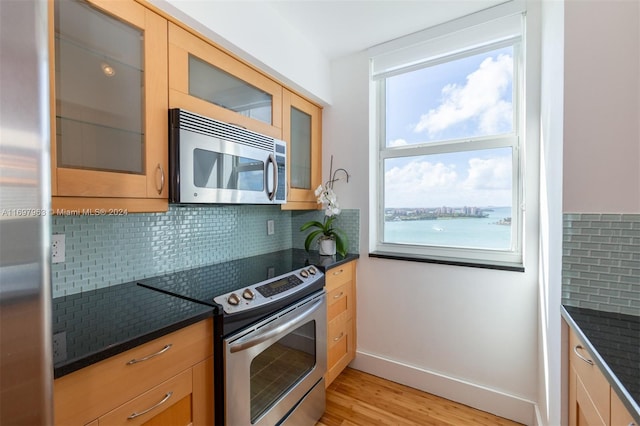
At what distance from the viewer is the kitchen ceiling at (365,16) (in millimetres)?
1705

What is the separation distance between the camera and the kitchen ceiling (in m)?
1.70

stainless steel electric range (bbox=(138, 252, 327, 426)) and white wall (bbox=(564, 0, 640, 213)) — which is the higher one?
white wall (bbox=(564, 0, 640, 213))

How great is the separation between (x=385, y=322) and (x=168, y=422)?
5.22ft

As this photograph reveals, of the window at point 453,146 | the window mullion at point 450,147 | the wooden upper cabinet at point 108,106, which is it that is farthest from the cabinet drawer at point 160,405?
the window mullion at point 450,147

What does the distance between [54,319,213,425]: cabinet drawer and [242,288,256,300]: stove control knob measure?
21 cm

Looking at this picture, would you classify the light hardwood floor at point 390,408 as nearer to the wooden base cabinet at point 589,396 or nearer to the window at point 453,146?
the wooden base cabinet at point 589,396

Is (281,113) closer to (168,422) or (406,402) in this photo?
(168,422)

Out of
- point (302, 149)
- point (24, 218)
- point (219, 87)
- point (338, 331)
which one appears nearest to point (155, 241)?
point (219, 87)

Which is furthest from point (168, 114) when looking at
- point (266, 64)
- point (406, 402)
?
point (406, 402)

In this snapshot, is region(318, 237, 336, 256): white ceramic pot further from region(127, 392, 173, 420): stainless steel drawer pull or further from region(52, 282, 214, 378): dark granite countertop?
region(127, 392, 173, 420): stainless steel drawer pull

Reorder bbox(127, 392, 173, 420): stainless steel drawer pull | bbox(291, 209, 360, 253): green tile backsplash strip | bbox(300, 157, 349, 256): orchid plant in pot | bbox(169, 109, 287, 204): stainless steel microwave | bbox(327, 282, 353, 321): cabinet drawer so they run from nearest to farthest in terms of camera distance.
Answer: bbox(127, 392, 173, 420): stainless steel drawer pull
bbox(169, 109, 287, 204): stainless steel microwave
bbox(327, 282, 353, 321): cabinet drawer
bbox(300, 157, 349, 256): orchid plant in pot
bbox(291, 209, 360, 253): green tile backsplash strip

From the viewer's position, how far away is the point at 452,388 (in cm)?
189

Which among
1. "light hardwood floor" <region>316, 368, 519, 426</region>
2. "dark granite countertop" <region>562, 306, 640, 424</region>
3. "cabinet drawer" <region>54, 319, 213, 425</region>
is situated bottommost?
"light hardwood floor" <region>316, 368, 519, 426</region>

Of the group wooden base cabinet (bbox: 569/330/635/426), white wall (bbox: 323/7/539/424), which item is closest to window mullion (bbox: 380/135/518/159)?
white wall (bbox: 323/7/539/424)
